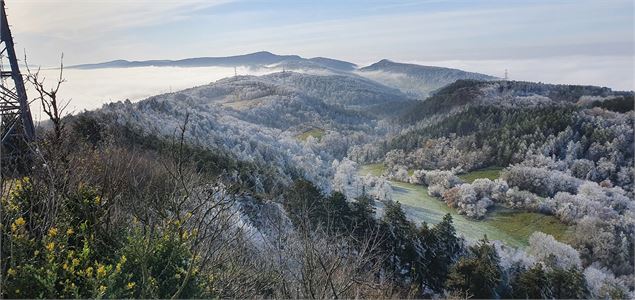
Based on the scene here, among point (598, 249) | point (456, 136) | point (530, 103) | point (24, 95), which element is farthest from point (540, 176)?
point (24, 95)

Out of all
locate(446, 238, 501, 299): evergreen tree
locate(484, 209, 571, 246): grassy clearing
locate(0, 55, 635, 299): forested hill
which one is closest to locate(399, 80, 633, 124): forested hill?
locate(0, 55, 635, 299): forested hill

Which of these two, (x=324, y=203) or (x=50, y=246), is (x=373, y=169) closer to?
(x=324, y=203)

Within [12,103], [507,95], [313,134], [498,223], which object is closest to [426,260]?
[12,103]

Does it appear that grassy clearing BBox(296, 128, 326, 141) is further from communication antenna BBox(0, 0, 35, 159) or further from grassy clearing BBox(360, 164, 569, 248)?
communication antenna BBox(0, 0, 35, 159)

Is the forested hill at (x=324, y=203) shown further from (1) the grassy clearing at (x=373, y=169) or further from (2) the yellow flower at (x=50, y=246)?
(1) the grassy clearing at (x=373, y=169)

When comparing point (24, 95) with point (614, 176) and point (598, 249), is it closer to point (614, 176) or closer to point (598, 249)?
point (598, 249)

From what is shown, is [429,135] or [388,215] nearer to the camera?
[388,215]
